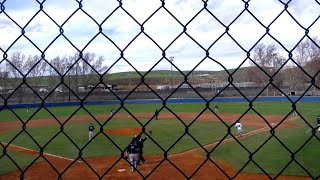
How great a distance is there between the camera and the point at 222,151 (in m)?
16.9

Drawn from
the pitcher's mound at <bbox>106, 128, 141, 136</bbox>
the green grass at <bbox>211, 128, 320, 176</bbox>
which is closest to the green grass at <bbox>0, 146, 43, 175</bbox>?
the pitcher's mound at <bbox>106, 128, 141, 136</bbox>

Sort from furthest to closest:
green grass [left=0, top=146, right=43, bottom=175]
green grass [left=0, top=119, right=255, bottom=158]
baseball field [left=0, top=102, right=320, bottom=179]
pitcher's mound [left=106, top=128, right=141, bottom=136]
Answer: pitcher's mound [left=106, top=128, right=141, bottom=136]
green grass [left=0, top=119, right=255, bottom=158]
green grass [left=0, top=146, right=43, bottom=175]
baseball field [left=0, top=102, right=320, bottom=179]

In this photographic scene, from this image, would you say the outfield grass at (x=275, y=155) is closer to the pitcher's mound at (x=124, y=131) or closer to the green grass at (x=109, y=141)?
the green grass at (x=109, y=141)

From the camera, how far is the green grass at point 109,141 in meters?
18.1

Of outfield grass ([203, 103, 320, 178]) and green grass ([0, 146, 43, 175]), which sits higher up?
green grass ([0, 146, 43, 175])

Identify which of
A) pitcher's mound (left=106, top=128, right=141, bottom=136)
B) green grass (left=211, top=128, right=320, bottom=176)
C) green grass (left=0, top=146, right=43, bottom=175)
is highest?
pitcher's mound (left=106, top=128, right=141, bottom=136)

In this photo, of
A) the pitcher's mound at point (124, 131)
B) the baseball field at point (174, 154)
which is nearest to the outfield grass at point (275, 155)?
the baseball field at point (174, 154)

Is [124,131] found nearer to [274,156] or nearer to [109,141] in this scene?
[109,141]

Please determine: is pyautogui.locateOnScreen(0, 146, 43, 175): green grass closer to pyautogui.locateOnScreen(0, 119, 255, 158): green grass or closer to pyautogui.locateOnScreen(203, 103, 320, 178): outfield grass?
pyautogui.locateOnScreen(0, 119, 255, 158): green grass

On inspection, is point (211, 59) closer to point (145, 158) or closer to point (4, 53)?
point (4, 53)

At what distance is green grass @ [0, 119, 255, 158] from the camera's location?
1809 cm

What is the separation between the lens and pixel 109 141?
20.5m

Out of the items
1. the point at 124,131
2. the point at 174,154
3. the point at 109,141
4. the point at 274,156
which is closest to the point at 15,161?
the point at 109,141

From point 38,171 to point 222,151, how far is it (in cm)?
790
